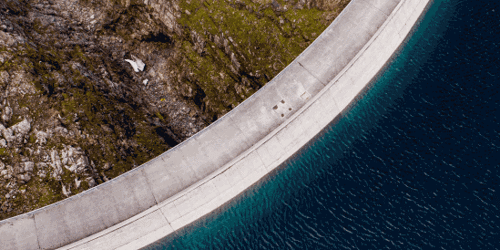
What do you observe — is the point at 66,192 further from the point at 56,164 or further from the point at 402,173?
the point at 402,173

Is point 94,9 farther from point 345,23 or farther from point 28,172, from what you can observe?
point 345,23

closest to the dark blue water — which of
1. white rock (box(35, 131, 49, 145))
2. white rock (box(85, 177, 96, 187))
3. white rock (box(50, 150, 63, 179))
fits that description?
white rock (box(85, 177, 96, 187))

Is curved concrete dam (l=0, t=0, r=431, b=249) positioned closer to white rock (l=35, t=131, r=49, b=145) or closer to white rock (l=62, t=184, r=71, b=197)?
white rock (l=62, t=184, r=71, b=197)

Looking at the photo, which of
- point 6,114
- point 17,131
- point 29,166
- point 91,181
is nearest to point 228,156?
point 91,181

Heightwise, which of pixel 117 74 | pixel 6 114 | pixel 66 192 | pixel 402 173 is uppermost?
pixel 117 74

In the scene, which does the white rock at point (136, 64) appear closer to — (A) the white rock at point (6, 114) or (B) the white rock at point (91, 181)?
(A) the white rock at point (6, 114)
